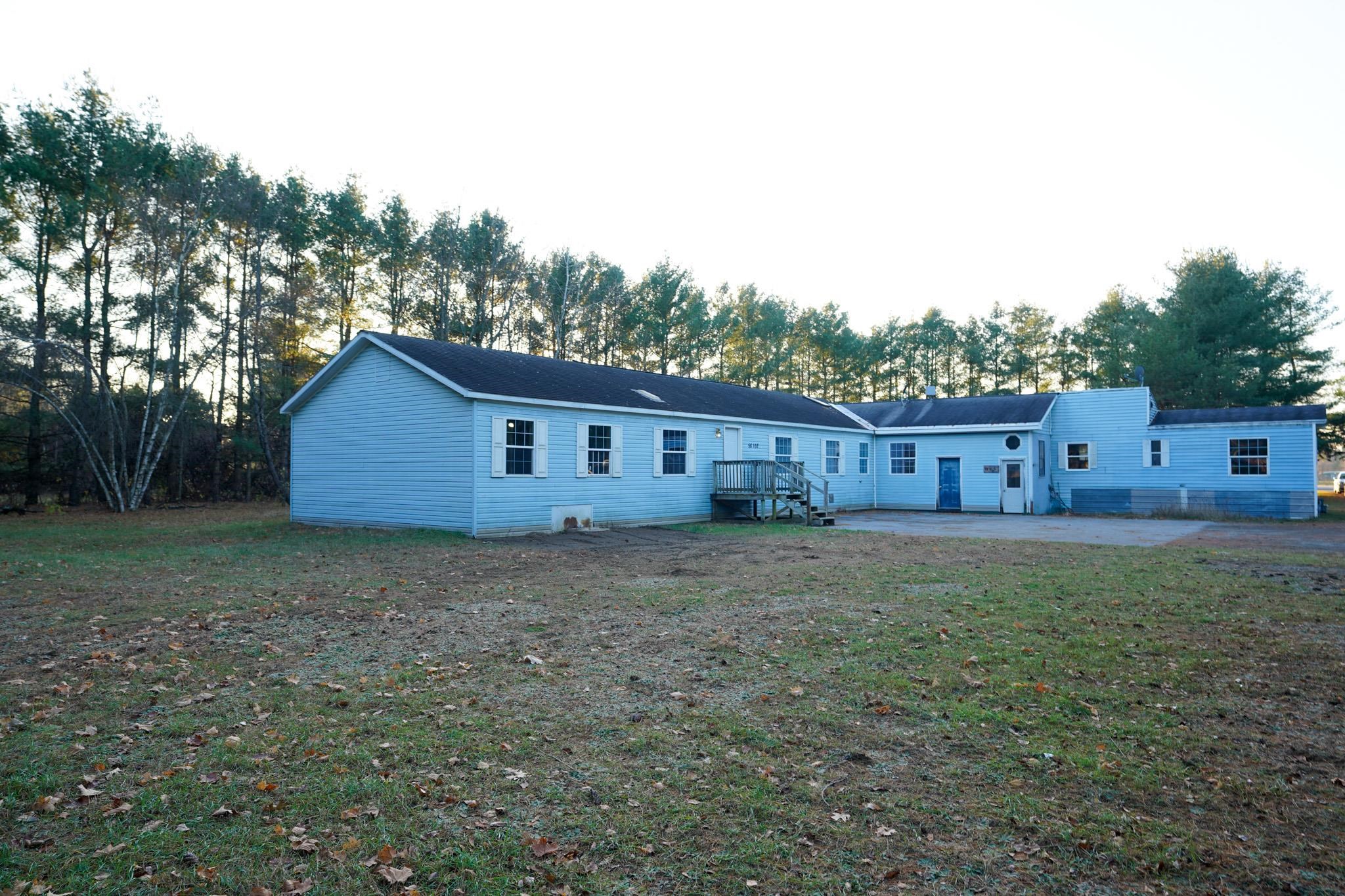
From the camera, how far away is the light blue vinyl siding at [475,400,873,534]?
1614cm

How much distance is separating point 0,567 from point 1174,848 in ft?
49.2

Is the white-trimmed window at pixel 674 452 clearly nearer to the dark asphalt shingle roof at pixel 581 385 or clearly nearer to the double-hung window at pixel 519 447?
the dark asphalt shingle roof at pixel 581 385

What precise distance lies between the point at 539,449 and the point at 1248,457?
23115mm

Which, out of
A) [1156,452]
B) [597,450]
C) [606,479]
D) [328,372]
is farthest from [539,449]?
[1156,452]

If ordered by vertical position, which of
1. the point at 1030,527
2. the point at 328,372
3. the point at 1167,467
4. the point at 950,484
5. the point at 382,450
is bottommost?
the point at 1030,527

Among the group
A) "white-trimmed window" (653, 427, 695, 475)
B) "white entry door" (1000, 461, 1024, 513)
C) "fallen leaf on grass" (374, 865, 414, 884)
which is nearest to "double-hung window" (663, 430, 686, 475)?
"white-trimmed window" (653, 427, 695, 475)

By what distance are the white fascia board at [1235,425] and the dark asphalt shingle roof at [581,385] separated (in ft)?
35.4

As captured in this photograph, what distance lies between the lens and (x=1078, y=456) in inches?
1057

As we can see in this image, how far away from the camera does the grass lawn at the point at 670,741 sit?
3088mm

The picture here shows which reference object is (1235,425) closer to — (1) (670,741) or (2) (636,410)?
(2) (636,410)

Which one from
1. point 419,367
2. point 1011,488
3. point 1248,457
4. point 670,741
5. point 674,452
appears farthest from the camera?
point 1011,488

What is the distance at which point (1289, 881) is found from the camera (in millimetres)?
2939

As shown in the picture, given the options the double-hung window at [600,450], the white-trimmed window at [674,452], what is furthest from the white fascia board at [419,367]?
the white-trimmed window at [674,452]

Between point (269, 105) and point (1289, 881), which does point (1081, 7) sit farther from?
point (269, 105)
